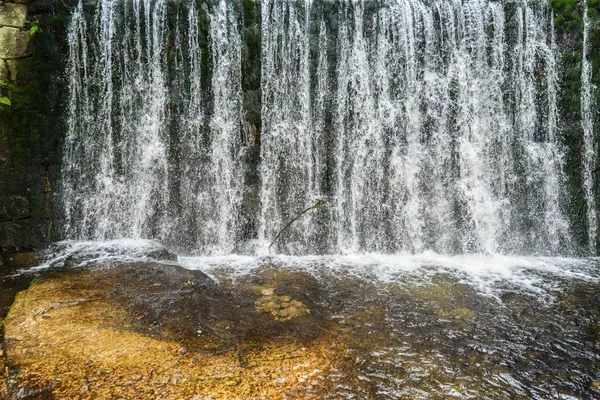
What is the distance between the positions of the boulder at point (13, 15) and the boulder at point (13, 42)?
0.09 meters

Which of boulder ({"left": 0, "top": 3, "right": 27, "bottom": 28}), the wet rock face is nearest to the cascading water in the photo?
the wet rock face

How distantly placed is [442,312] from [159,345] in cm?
327

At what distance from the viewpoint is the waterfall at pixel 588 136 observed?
7.81m

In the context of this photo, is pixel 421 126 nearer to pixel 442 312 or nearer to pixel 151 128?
pixel 442 312

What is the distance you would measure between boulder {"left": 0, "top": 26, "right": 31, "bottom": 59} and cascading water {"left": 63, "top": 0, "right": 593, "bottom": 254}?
818 mm

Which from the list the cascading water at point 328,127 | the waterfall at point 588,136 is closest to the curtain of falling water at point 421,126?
the cascading water at point 328,127

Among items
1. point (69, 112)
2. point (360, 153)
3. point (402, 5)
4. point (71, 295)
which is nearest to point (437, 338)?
point (71, 295)

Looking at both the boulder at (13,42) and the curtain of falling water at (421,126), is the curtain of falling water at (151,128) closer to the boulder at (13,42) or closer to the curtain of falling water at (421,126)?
the boulder at (13,42)

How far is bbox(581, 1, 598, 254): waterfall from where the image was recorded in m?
7.81

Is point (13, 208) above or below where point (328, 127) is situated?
below

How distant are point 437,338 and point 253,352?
6.41ft

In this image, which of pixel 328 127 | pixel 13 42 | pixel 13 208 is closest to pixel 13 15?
pixel 13 42

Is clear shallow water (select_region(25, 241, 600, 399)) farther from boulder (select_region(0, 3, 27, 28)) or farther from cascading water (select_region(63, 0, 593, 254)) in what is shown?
boulder (select_region(0, 3, 27, 28))

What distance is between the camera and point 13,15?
23.8 ft
